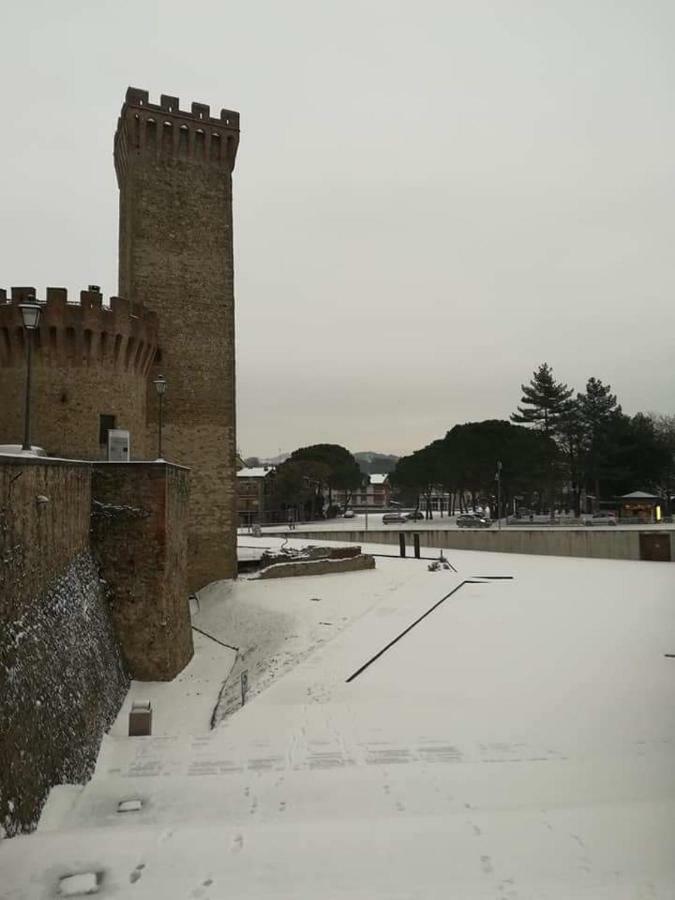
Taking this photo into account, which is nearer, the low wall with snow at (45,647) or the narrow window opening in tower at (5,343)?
the low wall with snow at (45,647)

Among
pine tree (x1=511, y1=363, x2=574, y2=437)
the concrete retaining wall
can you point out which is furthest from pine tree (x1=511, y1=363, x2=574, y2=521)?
the concrete retaining wall

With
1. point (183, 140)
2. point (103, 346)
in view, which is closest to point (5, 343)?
point (103, 346)

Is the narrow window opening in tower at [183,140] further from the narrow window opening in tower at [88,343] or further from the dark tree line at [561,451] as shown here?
the dark tree line at [561,451]

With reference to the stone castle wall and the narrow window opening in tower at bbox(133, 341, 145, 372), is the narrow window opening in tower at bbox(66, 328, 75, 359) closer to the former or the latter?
the stone castle wall

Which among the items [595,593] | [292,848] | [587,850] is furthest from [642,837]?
[595,593]

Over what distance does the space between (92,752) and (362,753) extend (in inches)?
153

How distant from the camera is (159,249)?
24.2m

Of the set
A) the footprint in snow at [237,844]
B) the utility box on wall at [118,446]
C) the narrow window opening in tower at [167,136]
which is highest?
the narrow window opening in tower at [167,136]

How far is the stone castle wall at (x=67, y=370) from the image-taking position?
1953cm

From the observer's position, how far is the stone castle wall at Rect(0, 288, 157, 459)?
19531 millimetres

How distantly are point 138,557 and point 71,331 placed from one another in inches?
351

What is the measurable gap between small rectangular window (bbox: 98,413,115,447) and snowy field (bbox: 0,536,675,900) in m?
8.55

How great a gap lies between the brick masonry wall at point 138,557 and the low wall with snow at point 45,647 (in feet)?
3.94

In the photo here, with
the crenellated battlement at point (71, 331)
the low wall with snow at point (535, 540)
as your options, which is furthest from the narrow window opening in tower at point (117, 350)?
the low wall with snow at point (535, 540)
